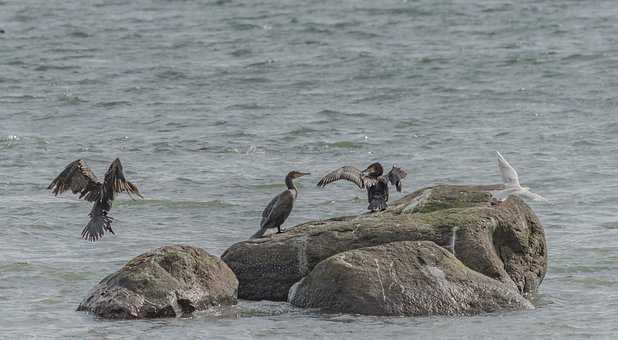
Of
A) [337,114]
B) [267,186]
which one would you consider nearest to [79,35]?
[337,114]

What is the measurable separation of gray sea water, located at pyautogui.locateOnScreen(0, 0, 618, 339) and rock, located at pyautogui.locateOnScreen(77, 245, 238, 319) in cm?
14

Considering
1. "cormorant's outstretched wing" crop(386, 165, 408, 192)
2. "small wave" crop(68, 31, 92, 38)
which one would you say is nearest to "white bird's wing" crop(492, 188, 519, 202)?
"cormorant's outstretched wing" crop(386, 165, 408, 192)

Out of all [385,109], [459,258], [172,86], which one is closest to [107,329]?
[459,258]

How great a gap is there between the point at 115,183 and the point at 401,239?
2.59 meters

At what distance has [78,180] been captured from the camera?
11625mm

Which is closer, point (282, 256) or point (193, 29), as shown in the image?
point (282, 256)

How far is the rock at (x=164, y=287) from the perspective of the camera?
9.94 m

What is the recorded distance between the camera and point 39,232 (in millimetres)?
14242

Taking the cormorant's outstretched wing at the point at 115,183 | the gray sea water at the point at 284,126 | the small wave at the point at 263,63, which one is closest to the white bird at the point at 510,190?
the gray sea water at the point at 284,126

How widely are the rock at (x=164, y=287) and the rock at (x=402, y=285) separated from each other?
0.77 meters

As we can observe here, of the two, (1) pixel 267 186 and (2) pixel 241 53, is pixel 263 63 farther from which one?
(1) pixel 267 186

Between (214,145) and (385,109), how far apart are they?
4.15m

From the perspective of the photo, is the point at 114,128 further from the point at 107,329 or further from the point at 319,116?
the point at 107,329

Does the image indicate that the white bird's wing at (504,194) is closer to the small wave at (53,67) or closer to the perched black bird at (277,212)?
the perched black bird at (277,212)
